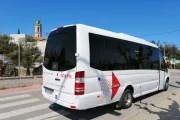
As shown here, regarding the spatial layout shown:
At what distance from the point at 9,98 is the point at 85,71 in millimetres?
5092

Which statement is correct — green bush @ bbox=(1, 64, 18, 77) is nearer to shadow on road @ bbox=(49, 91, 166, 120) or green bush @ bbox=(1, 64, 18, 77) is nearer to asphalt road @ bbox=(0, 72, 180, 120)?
asphalt road @ bbox=(0, 72, 180, 120)

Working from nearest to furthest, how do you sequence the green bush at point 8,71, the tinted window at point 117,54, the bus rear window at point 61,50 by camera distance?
1. the bus rear window at point 61,50
2. the tinted window at point 117,54
3. the green bush at point 8,71

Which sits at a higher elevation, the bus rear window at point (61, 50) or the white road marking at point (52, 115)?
the bus rear window at point (61, 50)

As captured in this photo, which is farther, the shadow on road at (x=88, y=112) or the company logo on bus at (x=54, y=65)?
the shadow on road at (x=88, y=112)

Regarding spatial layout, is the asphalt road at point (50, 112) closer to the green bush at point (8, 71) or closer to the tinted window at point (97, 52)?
the tinted window at point (97, 52)

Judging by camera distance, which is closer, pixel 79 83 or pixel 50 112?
pixel 79 83

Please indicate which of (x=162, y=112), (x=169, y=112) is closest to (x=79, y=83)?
(x=162, y=112)

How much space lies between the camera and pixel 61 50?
18.1 feet

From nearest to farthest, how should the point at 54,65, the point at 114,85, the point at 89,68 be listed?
the point at 89,68, the point at 54,65, the point at 114,85

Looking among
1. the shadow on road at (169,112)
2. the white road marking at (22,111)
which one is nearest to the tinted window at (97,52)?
the shadow on road at (169,112)

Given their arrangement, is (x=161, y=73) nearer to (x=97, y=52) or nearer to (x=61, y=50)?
(x=97, y=52)

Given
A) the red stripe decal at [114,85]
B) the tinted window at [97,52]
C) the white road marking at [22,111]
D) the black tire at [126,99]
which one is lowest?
the white road marking at [22,111]

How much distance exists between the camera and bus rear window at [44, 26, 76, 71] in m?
5.11

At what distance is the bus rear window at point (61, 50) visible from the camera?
16.8 feet
